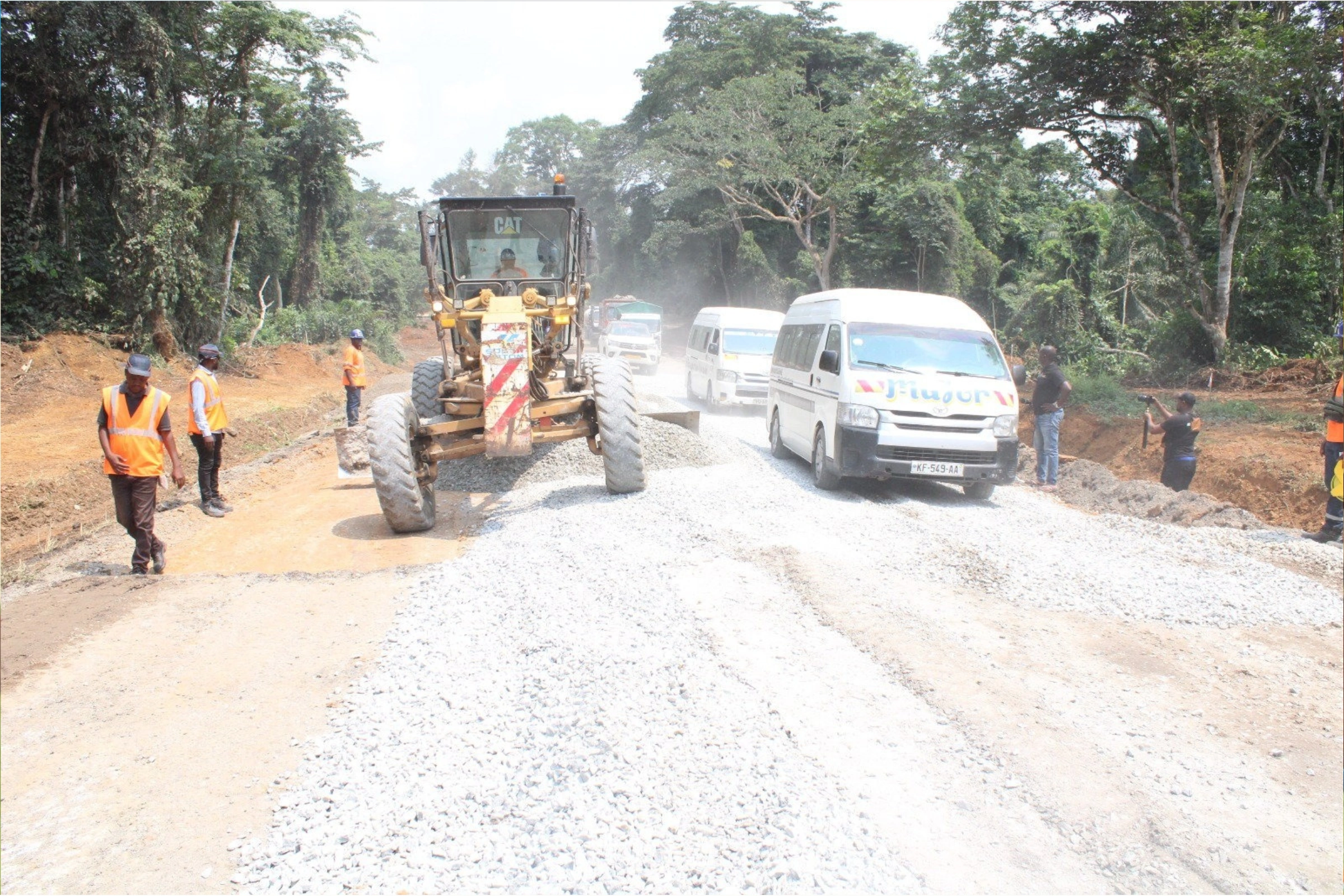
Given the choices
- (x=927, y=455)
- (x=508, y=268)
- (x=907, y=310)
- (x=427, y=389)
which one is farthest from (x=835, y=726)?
(x=427, y=389)

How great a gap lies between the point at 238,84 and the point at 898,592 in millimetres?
21973

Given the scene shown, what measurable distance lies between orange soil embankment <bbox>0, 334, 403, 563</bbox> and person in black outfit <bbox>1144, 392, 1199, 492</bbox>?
472 inches

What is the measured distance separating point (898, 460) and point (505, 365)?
416cm

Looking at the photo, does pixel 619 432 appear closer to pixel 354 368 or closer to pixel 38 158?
pixel 354 368

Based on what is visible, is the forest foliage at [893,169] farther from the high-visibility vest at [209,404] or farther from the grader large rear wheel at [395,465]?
the grader large rear wheel at [395,465]

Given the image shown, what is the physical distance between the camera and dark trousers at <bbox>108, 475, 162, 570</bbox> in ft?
23.5

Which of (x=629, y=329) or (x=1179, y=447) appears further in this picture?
(x=629, y=329)

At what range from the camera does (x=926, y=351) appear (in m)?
9.92

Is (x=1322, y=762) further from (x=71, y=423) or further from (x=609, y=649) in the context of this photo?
(x=71, y=423)

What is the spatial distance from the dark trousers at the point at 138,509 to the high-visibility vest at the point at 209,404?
2.11m

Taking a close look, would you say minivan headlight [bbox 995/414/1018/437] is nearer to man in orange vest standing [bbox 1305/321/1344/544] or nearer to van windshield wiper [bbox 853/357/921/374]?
van windshield wiper [bbox 853/357/921/374]

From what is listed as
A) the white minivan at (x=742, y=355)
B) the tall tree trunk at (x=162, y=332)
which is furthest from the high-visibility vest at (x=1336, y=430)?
the tall tree trunk at (x=162, y=332)

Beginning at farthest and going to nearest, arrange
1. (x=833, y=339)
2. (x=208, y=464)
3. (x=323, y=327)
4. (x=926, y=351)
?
(x=323, y=327) → (x=833, y=339) → (x=926, y=351) → (x=208, y=464)

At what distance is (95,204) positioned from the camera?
65.1 feet
